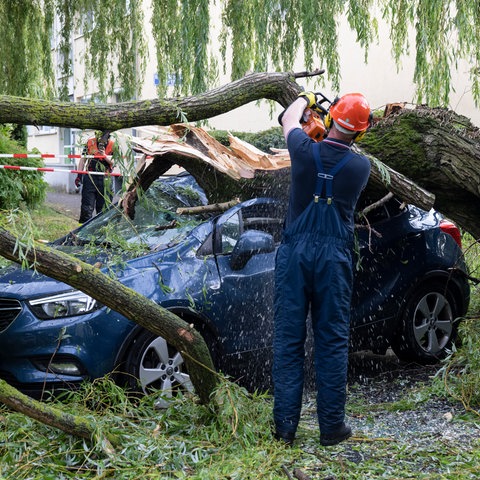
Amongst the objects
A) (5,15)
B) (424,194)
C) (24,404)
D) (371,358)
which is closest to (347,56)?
(5,15)

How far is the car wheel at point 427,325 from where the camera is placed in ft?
23.2

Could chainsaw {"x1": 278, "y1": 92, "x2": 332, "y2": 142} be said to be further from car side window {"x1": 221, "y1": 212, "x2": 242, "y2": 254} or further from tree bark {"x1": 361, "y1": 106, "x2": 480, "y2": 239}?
car side window {"x1": 221, "y1": 212, "x2": 242, "y2": 254}

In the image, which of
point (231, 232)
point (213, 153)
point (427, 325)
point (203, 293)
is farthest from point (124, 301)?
point (427, 325)

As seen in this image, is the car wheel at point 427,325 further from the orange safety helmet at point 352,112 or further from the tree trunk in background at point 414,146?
the orange safety helmet at point 352,112

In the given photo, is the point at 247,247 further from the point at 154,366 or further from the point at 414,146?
the point at 414,146

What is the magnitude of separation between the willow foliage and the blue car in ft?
6.13

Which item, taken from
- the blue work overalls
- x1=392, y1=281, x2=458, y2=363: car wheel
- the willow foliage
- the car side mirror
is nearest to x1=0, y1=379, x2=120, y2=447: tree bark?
the blue work overalls

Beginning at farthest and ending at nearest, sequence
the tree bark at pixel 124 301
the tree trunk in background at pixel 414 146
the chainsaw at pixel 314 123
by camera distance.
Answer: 1. the tree trunk in background at pixel 414 146
2. the chainsaw at pixel 314 123
3. the tree bark at pixel 124 301

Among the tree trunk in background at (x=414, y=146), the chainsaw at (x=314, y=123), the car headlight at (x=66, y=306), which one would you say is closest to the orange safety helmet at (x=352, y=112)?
the chainsaw at (x=314, y=123)

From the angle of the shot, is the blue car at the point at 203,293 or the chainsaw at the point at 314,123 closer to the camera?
the chainsaw at the point at 314,123

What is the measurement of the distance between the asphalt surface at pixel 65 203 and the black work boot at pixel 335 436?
44.9 ft

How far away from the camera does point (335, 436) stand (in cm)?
476

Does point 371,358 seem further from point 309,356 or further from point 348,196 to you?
point 348,196

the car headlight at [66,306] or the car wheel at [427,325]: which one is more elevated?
the car headlight at [66,306]
